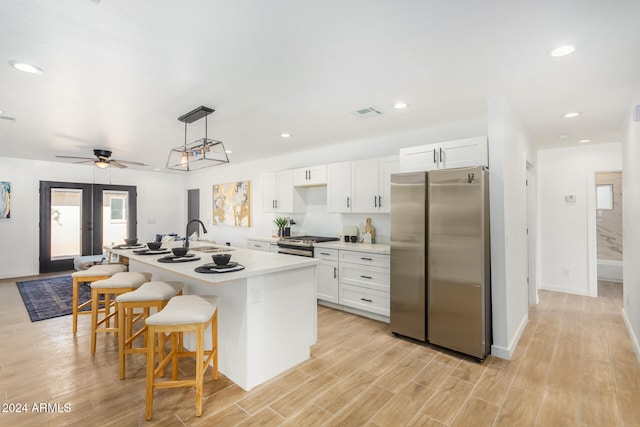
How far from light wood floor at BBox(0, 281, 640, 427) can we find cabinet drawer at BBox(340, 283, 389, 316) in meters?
0.44

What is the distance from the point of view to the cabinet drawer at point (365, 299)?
373 centimetres

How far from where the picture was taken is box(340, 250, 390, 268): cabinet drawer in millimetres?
3713

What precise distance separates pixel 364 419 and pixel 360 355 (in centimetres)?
91

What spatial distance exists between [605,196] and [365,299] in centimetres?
623

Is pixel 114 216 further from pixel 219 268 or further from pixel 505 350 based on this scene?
pixel 505 350

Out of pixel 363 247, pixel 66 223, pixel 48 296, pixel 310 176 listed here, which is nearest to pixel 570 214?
pixel 363 247

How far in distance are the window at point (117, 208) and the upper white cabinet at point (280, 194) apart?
14.0 feet

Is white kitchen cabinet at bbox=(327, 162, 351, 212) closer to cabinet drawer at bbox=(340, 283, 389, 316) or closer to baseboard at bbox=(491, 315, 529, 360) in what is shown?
cabinet drawer at bbox=(340, 283, 389, 316)

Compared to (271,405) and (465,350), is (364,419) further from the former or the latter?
(465,350)

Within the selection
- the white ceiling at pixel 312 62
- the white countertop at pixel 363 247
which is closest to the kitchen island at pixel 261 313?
the white countertop at pixel 363 247

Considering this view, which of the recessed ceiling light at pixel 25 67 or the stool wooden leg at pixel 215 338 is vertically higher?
the recessed ceiling light at pixel 25 67

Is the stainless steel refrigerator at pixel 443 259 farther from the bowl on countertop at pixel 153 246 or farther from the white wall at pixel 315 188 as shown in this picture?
the bowl on countertop at pixel 153 246

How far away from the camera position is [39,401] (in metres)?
2.19

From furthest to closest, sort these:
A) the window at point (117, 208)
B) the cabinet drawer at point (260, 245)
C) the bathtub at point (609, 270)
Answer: the window at point (117, 208) → the bathtub at point (609, 270) → the cabinet drawer at point (260, 245)
